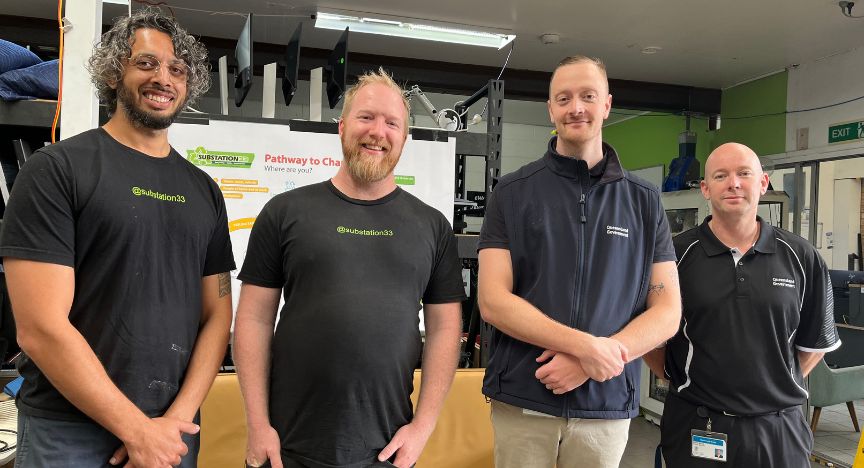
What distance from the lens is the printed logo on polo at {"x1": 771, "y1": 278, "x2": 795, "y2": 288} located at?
1.95 metres

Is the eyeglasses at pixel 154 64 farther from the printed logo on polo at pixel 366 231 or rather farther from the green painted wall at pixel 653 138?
the green painted wall at pixel 653 138

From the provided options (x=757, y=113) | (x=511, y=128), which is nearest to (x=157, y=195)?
(x=757, y=113)

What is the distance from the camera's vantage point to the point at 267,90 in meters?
3.02

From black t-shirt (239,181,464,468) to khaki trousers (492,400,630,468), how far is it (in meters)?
0.29

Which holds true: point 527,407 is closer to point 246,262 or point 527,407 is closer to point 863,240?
point 246,262

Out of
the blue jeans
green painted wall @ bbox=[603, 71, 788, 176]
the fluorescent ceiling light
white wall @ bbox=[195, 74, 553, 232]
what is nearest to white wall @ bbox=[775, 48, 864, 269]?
green painted wall @ bbox=[603, 71, 788, 176]

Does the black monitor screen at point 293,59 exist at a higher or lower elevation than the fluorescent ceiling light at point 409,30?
lower

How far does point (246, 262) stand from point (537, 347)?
0.78m

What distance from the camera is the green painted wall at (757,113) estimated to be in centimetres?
617

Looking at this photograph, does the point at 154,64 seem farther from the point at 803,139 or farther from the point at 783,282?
the point at 803,139

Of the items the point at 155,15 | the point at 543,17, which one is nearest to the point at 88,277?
the point at 155,15

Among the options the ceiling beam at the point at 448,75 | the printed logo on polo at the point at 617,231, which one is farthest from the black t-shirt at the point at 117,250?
the ceiling beam at the point at 448,75

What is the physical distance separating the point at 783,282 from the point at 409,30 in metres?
3.84

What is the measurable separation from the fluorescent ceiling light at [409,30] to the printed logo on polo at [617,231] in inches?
147
